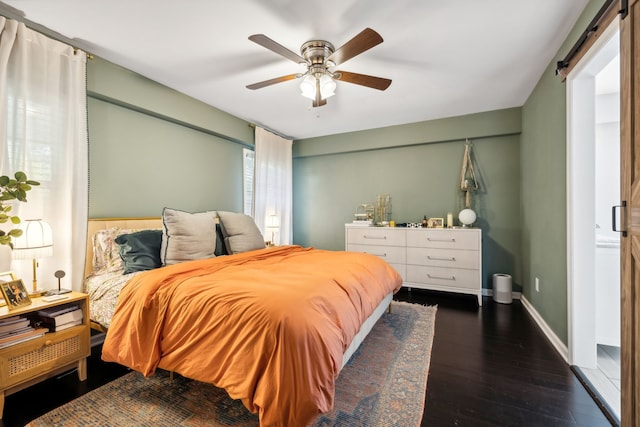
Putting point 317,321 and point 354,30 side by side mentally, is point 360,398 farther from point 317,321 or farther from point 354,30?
point 354,30

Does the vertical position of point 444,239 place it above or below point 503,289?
above

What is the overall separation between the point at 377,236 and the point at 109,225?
3.16 metres

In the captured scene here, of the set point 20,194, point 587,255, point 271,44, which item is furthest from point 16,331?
point 587,255

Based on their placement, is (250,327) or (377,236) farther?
(377,236)

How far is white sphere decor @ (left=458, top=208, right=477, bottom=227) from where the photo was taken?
365 cm

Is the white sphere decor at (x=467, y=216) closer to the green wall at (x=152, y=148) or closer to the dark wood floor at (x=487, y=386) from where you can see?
the dark wood floor at (x=487, y=386)

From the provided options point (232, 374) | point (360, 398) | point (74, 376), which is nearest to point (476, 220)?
point (360, 398)

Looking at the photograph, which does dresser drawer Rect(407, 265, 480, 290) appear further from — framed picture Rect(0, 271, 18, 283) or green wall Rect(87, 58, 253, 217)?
framed picture Rect(0, 271, 18, 283)

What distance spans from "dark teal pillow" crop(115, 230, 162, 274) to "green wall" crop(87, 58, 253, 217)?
1.73 ft

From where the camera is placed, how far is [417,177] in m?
4.29

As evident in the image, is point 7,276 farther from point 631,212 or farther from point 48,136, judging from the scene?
point 631,212

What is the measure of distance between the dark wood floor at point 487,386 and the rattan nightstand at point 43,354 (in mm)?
120

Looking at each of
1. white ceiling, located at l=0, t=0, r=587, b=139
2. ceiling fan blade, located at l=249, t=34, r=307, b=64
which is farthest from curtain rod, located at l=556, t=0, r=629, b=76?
ceiling fan blade, located at l=249, t=34, r=307, b=64

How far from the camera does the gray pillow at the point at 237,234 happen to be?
112 inches
